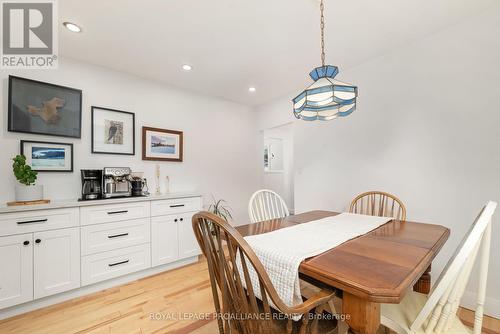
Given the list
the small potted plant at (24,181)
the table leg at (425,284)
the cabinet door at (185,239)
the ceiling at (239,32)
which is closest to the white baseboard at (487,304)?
the table leg at (425,284)

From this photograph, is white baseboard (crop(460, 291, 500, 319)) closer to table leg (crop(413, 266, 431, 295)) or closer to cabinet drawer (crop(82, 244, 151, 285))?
table leg (crop(413, 266, 431, 295))

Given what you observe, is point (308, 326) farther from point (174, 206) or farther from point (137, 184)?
point (137, 184)

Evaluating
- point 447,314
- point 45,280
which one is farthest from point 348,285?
point 45,280

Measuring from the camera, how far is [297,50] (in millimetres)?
2178

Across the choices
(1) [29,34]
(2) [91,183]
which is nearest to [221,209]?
(2) [91,183]

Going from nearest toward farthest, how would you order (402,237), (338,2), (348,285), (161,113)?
(348,285) → (402,237) → (338,2) → (161,113)

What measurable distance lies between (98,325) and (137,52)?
2.44 meters

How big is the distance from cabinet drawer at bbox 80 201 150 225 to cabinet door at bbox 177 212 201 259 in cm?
44

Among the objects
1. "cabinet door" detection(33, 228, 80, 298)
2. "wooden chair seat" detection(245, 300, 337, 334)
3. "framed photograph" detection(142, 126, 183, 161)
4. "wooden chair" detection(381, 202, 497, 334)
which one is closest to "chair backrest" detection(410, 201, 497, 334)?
"wooden chair" detection(381, 202, 497, 334)

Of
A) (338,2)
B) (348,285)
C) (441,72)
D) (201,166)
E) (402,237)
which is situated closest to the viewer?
(348,285)

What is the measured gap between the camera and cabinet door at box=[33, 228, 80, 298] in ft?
5.81

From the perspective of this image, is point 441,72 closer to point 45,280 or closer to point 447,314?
point 447,314

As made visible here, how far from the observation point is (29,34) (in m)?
Result: 1.84

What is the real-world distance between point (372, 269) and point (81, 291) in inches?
97.8
